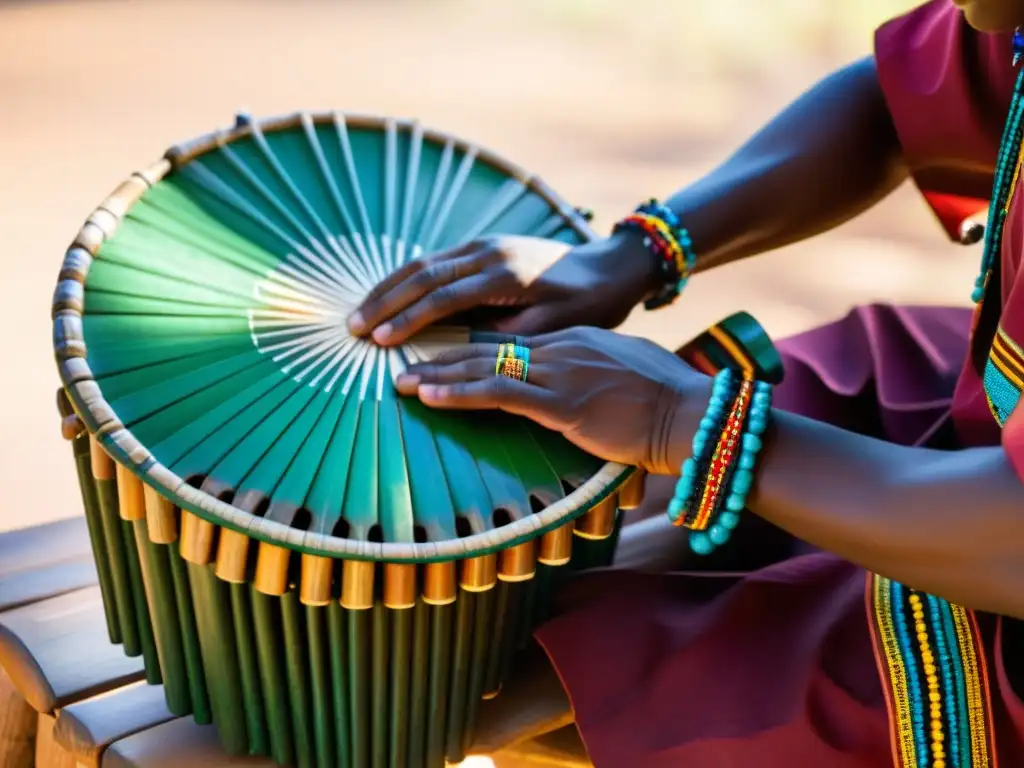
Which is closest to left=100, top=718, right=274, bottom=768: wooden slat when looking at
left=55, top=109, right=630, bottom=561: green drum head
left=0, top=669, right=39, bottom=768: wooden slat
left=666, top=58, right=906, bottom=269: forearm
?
left=0, top=669, right=39, bottom=768: wooden slat

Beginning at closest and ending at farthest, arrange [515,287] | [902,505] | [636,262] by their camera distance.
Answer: [902,505]
[515,287]
[636,262]

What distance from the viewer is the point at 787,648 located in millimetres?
883

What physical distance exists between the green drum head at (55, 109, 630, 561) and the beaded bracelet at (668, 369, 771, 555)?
0.06 m

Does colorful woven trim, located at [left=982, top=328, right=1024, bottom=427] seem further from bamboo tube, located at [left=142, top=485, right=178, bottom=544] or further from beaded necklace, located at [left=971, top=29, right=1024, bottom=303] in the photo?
bamboo tube, located at [left=142, top=485, right=178, bottom=544]

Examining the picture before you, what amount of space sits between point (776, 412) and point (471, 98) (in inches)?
83.3

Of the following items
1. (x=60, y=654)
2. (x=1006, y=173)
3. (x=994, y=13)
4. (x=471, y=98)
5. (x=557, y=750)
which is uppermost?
(x=994, y=13)

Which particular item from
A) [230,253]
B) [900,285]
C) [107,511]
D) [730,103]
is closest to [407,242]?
[230,253]

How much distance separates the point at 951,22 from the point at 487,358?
507 millimetres

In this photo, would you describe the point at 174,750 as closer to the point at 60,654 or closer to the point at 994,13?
the point at 60,654

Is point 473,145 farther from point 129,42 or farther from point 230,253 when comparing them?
point 129,42

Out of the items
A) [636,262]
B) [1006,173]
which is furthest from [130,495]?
[1006,173]

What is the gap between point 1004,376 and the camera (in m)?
0.75

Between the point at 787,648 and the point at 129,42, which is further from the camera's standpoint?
the point at 129,42

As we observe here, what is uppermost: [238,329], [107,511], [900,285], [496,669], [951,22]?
[951,22]
